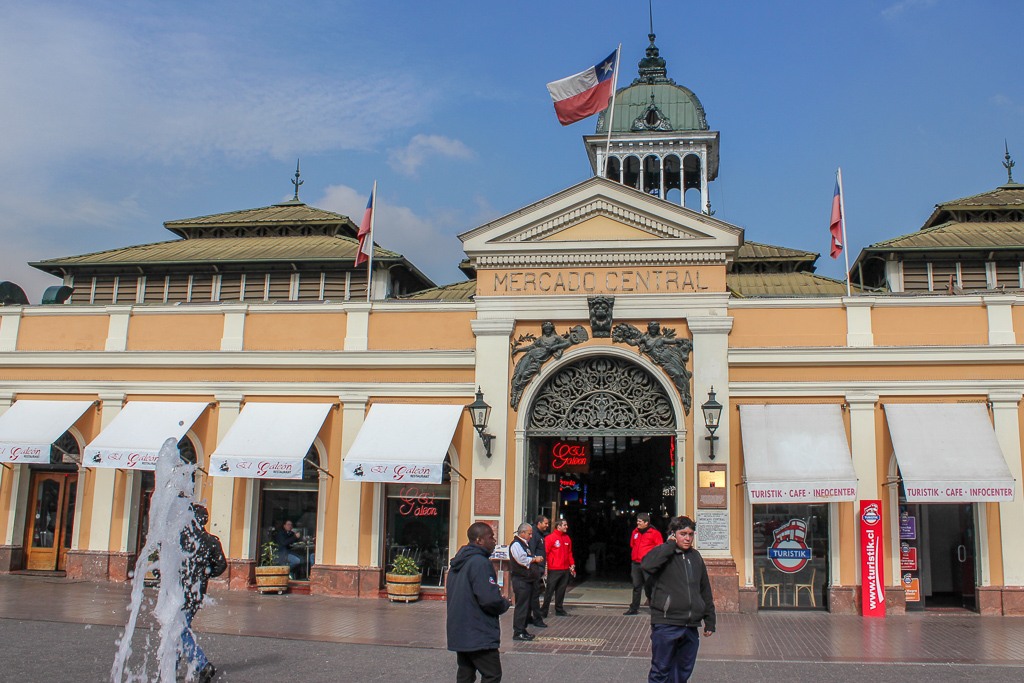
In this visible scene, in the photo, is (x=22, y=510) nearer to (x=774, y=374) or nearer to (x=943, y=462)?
(x=774, y=374)

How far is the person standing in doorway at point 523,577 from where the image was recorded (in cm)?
1330

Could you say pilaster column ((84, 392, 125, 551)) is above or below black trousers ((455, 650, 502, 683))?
above

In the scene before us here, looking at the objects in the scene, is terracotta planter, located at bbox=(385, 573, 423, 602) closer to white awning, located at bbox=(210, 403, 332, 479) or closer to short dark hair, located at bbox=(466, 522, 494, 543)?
white awning, located at bbox=(210, 403, 332, 479)

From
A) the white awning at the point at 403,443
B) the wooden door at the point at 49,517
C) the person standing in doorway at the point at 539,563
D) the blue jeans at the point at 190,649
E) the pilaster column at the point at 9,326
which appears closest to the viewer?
the blue jeans at the point at 190,649

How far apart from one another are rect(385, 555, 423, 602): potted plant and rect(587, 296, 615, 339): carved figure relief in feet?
18.8

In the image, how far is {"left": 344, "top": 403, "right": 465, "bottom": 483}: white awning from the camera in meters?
16.9

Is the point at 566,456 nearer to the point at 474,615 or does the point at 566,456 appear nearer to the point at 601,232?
the point at 601,232

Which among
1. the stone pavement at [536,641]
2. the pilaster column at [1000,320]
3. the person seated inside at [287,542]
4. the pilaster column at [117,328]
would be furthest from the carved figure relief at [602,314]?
the pilaster column at [117,328]

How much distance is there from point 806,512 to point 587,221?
6916 millimetres

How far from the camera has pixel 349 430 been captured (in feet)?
61.0

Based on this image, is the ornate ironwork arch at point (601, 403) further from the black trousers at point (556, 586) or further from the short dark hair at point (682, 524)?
the short dark hair at point (682, 524)

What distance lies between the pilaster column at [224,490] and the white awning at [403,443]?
294cm

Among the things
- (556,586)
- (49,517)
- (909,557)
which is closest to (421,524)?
(556,586)

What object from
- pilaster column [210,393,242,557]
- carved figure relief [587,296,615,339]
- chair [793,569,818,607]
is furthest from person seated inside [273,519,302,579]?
chair [793,569,818,607]
